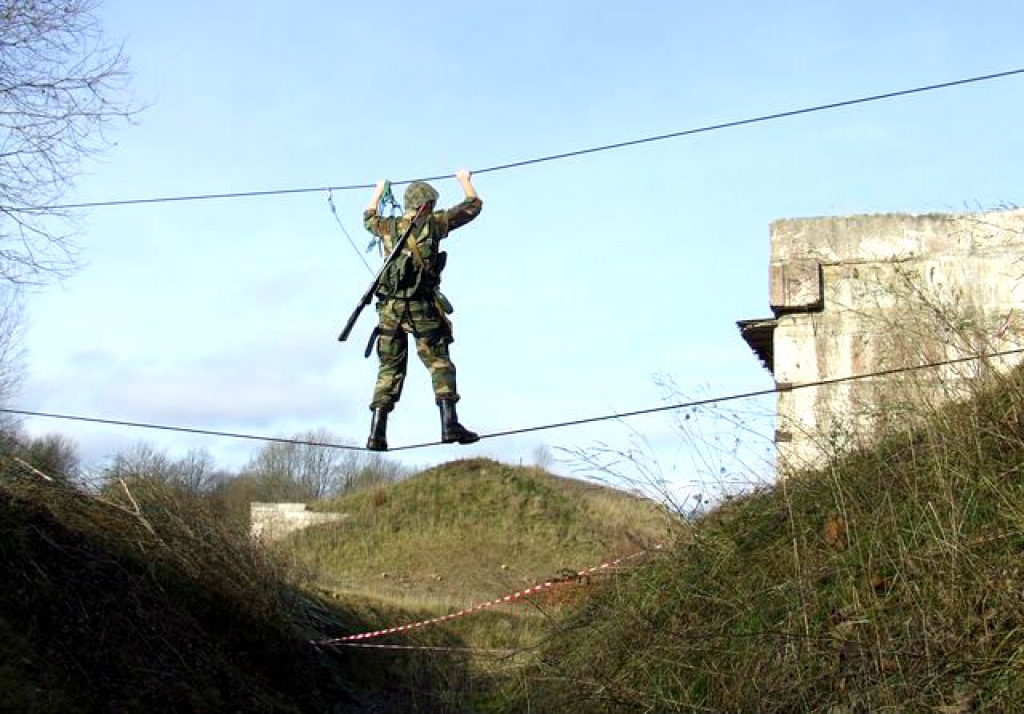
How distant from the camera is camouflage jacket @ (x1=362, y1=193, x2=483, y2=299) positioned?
956cm

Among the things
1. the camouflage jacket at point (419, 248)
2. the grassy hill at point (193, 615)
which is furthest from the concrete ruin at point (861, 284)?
the camouflage jacket at point (419, 248)

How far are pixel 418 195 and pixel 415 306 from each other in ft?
2.64

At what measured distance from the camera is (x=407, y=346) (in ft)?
32.4

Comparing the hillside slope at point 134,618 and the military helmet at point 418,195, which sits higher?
the military helmet at point 418,195

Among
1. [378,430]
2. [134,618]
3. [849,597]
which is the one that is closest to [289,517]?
[134,618]

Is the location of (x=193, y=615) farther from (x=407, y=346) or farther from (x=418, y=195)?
(x=418, y=195)

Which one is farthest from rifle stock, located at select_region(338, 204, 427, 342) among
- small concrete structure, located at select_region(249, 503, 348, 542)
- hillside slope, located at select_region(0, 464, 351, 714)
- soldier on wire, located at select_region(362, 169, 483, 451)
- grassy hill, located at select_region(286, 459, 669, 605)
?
small concrete structure, located at select_region(249, 503, 348, 542)

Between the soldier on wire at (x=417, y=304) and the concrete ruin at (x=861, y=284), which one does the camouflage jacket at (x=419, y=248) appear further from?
the concrete ruin at (x=861, y=284)

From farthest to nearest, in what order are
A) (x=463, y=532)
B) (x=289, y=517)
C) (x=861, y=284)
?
1. (x=289, y=517)
2. (x=463, y=532)
3. (x=861, y=284)

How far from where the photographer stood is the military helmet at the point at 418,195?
31.7 feet

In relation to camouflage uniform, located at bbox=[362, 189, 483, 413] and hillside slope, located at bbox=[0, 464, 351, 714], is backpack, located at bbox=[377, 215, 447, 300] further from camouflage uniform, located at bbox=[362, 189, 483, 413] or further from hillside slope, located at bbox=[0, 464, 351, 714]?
hillside slope, located at bbox=[0, 464, 351, 714]

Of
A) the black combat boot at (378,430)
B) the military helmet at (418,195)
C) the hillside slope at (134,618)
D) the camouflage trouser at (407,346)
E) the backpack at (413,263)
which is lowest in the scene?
the hillside slope at (134,618)

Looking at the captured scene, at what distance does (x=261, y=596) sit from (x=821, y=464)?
6.93m

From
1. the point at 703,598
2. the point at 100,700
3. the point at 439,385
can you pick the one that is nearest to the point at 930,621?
the point at 703,598
